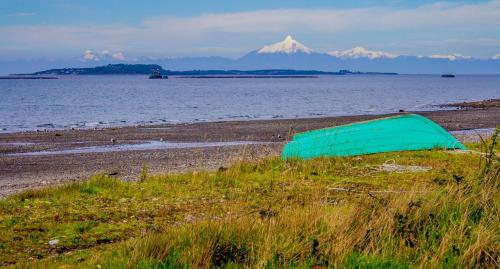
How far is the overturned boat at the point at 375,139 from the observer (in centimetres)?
1664

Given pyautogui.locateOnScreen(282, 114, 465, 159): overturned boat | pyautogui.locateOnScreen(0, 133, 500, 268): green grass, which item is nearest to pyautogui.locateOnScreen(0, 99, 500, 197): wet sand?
pyautogui.locateOnScreen(282, 114, 465, 159): overturned boat

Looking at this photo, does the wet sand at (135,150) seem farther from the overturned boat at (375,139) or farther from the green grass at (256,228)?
the green grass at (256,228)

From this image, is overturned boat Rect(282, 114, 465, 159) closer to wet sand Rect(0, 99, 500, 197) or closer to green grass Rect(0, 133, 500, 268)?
wet sand Rect(0, 99, 500, 197)

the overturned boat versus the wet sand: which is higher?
the overturned boat

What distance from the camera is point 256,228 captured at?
6727 millimetres

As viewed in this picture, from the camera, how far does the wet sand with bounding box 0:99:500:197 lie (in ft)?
58.9

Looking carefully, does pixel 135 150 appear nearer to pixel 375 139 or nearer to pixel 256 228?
pixel 375 139

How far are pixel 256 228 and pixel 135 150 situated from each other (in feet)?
61.0

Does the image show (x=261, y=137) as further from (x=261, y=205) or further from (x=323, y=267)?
(x=323, y=267)

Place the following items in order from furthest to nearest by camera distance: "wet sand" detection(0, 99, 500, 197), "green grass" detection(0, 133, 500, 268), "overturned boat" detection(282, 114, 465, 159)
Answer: "wet sand" detection(0, 99, 500, 197) < "overturned boat" detection(282, 114, 465, 159) < "green grass" detection(0, 133, 500, 268)

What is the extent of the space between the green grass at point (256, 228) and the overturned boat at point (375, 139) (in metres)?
5.17

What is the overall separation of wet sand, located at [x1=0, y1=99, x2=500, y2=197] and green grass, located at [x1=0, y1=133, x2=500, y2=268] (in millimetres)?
A: 4163

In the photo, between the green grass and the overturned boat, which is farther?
the overturned boat

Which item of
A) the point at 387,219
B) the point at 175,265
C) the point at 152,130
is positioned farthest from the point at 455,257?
the point at 152,130
